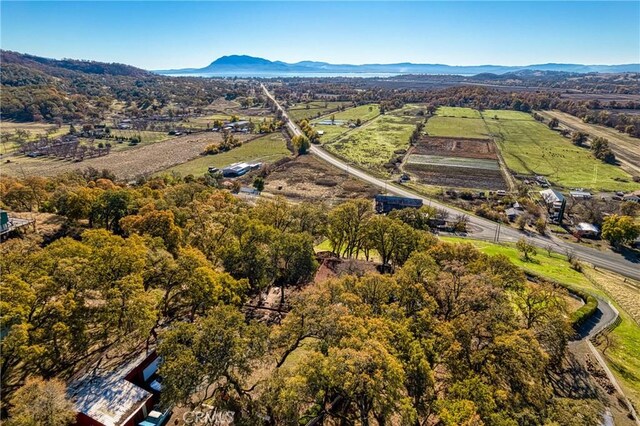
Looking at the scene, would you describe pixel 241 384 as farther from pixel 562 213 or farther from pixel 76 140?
pixel 76 140

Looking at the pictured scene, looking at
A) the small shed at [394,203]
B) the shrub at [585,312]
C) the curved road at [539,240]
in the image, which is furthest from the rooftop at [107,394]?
the small shed at [394,203]

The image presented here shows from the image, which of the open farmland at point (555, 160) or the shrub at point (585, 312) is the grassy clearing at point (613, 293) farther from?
the open farmland at point (555, 160)

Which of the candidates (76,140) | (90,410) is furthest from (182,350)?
(76,140)

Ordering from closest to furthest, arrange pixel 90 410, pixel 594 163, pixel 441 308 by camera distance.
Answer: pixel 90 410 → pixel 441 308 → pixel 594 163

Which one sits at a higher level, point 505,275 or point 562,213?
point 505,275

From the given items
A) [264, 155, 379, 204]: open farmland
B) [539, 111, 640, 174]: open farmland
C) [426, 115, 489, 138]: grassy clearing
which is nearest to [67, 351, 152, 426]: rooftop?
Result: [264, 155, 379, 204]: open farmland

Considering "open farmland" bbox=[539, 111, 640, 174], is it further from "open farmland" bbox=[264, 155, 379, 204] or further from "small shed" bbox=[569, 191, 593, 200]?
"open farmland" bbox=[264, 155, 379, 204]

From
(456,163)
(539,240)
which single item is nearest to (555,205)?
(539,240)
